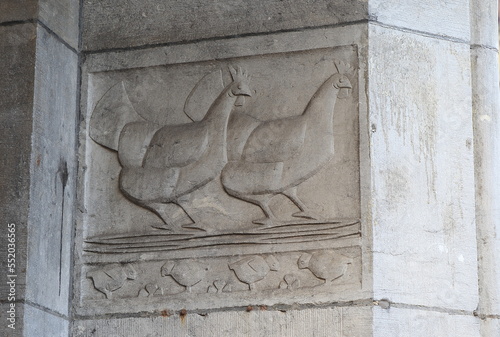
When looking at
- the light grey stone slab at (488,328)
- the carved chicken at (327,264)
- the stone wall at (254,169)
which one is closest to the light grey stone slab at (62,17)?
the stone wall at (254,169)

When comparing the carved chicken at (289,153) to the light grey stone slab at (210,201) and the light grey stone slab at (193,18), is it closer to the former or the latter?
the light grey stone slab at (210,201)

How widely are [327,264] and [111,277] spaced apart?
3.44ft

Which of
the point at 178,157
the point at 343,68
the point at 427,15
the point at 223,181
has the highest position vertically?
the point at 427,15

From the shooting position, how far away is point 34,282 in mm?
4715

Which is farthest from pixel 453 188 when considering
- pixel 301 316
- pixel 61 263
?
pixel 61 263

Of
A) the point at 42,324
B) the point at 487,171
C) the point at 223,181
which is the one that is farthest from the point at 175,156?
the point at 487,171

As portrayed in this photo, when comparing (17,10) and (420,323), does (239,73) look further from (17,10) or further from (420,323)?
(420,323)

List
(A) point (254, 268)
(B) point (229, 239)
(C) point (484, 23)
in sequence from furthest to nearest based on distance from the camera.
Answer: (C) point (484, 23) → (B) point (229, 239) → (A) point (254, 268)

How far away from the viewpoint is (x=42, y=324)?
474 cm

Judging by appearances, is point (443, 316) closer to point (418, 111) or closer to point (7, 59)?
point (418, 111)

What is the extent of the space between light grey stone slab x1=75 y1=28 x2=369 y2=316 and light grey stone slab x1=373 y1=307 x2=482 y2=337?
168 mm

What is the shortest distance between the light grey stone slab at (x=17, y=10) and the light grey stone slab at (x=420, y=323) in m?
Answer: 2.11

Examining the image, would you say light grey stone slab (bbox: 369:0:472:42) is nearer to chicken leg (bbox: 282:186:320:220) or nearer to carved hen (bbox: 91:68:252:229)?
carved hen (bbox: 91:68:252:229)

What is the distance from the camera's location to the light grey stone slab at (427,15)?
488 cm
